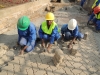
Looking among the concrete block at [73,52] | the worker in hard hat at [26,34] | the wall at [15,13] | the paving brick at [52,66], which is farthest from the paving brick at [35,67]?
the wall at [15,13]

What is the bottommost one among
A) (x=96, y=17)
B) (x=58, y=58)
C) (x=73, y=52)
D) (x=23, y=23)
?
(x=73, y=52)

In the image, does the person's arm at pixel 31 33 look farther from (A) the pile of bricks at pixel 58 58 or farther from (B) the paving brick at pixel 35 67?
(A) the pile of bricks at pixel 58 58

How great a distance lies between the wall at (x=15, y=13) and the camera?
5.93 m

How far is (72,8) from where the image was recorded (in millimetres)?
10203

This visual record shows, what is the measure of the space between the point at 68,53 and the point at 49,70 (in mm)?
1075

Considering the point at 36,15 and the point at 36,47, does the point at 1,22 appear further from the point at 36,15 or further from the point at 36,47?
the point at 36,15

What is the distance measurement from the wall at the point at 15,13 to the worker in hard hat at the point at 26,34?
1.45 m

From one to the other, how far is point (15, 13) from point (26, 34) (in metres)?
1.91

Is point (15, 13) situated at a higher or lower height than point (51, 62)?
higher

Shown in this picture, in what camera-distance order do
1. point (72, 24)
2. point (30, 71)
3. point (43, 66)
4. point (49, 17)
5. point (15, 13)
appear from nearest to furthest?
point (30, 71), point (43, 66), point (49, 17), point (72, 24), point (15, 13)

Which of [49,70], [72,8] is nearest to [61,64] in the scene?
[49,70]

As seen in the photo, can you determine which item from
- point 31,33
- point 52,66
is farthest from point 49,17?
point 52,66

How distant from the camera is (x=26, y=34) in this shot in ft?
16.0

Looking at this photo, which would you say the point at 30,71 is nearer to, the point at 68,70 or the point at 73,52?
the point at 68,70
